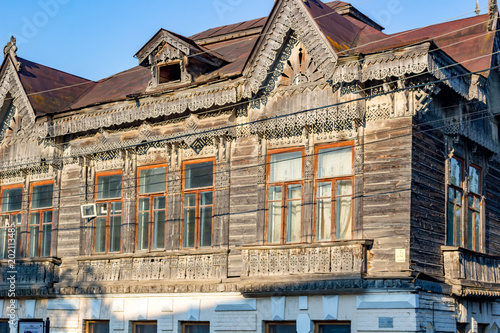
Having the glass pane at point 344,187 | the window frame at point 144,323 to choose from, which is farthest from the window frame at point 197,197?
the glass pane at point 344,187

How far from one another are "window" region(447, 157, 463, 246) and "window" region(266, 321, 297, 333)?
4.51 metres

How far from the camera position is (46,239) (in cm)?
2727

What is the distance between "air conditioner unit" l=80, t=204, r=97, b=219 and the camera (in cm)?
2573

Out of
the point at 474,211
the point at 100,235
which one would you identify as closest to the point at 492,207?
the point at 474,211

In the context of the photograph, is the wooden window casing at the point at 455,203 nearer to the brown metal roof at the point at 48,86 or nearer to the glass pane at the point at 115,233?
the glass pane at the point at 115,233

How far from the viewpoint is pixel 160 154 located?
24.8m

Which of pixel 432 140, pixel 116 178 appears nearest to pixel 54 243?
pixel 116 178

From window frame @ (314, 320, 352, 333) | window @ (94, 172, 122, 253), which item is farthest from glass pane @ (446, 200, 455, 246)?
window @ (94, 172, 122, 253)

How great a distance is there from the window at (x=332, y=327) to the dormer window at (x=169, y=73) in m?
8.84

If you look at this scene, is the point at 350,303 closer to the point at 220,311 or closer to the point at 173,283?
the point at 220,311

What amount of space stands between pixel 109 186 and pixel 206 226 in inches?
154

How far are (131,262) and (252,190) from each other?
4.47 metres

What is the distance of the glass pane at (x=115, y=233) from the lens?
2544 cm

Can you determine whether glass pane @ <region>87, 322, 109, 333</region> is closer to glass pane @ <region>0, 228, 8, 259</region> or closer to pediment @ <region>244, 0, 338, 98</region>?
glass pane @ <region>0, 228, 8, 259</region>
